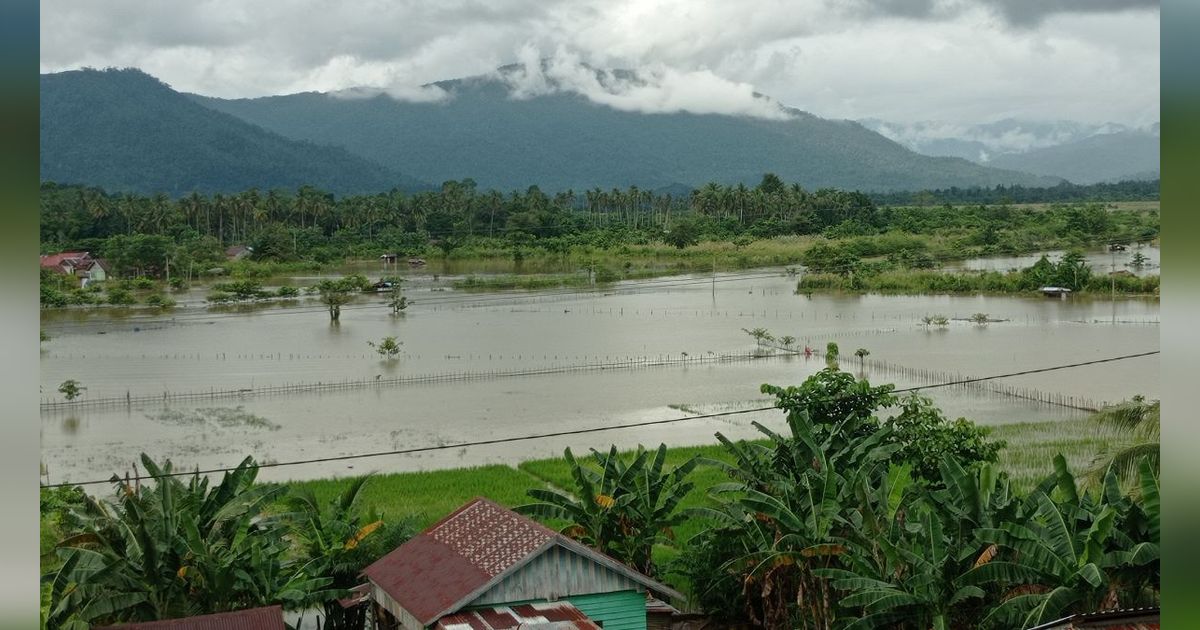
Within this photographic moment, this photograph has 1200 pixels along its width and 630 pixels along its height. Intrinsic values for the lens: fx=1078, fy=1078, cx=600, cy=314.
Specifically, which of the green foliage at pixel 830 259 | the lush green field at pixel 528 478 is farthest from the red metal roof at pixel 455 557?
the green foliage at pixel 830 259

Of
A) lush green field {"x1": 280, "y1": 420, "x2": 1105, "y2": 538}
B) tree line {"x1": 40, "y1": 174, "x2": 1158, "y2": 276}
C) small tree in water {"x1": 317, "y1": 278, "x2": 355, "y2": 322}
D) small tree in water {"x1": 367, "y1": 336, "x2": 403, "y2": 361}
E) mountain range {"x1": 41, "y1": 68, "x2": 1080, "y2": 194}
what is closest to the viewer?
lush green field {"x1": 280, "y1": 420, "x2": 1105, "y2": 538}

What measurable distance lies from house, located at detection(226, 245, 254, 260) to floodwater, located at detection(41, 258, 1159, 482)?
510 centimetres

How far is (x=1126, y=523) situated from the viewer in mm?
6160

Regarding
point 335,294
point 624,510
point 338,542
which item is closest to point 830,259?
point 335,294

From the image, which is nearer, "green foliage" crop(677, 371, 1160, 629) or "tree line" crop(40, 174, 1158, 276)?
"green foliage" crop(677, 371, 1160, 629)

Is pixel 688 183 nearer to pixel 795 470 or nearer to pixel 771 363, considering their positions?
pixel 771 363

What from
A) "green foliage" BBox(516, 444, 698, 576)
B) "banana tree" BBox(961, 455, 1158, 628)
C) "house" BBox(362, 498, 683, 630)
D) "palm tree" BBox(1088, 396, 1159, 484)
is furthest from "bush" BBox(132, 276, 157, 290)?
"banana tree" BBox(961, 455, 1158, 628)

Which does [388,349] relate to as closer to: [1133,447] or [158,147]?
[1133,447]

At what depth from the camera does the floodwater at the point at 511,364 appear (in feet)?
56.8

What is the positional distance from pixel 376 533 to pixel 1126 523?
5.10 metres

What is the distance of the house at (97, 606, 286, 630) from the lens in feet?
18.3

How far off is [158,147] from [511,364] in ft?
121

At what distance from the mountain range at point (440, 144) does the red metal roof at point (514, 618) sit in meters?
46.3

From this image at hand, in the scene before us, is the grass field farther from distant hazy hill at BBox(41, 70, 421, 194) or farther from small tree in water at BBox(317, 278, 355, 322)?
distant hazy hill at BBox(41, 70, 421, 194)
